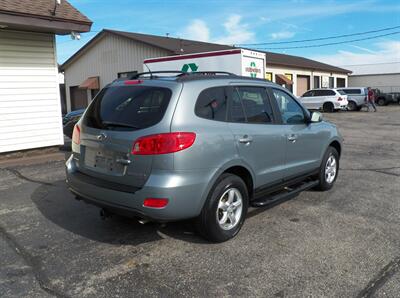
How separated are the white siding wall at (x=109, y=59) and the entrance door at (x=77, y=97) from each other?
482 mm

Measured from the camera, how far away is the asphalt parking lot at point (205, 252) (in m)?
3.48

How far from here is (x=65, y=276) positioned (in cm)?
367

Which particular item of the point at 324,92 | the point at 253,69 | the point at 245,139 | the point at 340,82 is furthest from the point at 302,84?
the point at 245,139

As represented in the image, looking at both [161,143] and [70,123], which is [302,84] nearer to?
[70,123]

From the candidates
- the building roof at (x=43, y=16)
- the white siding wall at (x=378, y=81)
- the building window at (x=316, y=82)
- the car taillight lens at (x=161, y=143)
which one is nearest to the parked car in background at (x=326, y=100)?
the building window at (x=316, y=82)

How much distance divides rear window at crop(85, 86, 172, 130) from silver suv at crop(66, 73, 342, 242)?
0.5 inches

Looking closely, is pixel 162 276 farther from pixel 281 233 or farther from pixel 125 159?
pixel 281 233

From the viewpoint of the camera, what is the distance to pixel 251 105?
4.82 m

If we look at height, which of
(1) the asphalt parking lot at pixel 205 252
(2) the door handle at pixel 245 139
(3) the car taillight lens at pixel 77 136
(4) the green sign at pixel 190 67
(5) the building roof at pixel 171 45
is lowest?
(1) the asphalt parking lot at pixel 205 252

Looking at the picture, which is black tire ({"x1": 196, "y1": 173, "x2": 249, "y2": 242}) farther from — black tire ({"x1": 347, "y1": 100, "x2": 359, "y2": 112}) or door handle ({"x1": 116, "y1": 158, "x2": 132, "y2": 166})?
black tire ({"x1": 347, "y1": 100, "x2": 359, "y2": 112})

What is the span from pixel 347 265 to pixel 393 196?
2848 millimetres

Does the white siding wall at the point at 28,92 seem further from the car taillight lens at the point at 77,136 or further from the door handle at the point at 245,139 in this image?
the door handle at the point at 245,139

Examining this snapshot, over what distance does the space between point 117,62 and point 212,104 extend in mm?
22591

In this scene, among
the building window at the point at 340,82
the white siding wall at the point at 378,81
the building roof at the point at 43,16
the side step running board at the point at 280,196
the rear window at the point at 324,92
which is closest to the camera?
the side step running board at the point at 280,196
